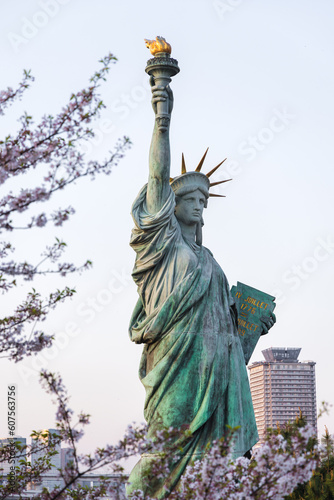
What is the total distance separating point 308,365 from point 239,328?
22.4 meters

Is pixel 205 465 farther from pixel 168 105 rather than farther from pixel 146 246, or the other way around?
pixel 168 105

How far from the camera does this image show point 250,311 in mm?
12438

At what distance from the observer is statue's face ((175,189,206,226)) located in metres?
12.0

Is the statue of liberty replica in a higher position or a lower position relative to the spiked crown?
lower

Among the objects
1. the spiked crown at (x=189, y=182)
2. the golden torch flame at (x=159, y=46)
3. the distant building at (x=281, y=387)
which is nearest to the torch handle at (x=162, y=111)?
the golden torch flame at (x=159, y=46)

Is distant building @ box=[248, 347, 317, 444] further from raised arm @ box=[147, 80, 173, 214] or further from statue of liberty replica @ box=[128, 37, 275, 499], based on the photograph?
raised arm @ box=[147, 80, 173, 214]

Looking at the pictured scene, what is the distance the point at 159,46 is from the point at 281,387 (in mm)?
20218

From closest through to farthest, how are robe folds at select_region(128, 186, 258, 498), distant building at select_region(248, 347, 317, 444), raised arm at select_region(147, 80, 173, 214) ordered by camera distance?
robe folds at select_region(128, 186, 258, 498), raised arm at select_region(147, 80, 173, 214), distant building at select_region(248, 347, 317, 444)

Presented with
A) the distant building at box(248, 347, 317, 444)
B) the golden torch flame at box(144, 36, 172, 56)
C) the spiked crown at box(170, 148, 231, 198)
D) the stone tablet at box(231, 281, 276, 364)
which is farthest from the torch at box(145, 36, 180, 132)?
the distant building at box(248, 347, 317, 444)

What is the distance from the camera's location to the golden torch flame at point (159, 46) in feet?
38.4

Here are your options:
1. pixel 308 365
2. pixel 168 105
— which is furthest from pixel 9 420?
pixel 308 365

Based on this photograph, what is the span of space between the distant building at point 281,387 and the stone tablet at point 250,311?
15.3m

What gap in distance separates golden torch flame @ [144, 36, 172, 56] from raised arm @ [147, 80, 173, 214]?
478 millimetres

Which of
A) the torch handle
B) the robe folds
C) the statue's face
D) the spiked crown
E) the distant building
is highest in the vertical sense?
the distant building
